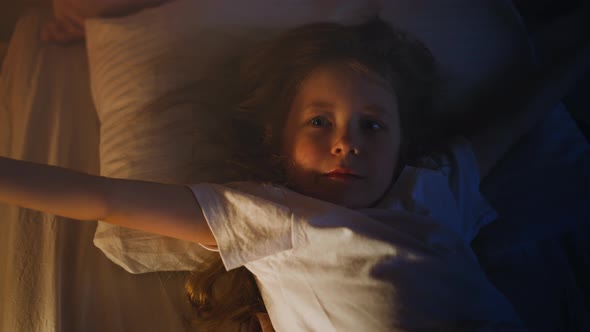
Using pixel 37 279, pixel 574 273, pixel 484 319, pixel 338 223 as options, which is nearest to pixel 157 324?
pixel 37 279

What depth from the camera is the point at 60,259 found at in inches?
35.9

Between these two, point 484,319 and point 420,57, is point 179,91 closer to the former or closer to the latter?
point 420,57

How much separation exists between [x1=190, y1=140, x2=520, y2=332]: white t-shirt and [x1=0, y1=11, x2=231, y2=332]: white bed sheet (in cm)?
25

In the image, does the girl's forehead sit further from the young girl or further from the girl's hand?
the girl's hand

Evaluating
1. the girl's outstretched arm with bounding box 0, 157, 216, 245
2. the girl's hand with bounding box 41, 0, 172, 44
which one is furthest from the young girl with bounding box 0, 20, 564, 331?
the girl's hand with bounding box 41, 0, 172, 44

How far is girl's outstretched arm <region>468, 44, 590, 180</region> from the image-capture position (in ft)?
3.41

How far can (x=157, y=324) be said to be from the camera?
895 millimetres

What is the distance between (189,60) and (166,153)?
0.22 metres

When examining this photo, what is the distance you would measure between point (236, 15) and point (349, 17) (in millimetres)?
260

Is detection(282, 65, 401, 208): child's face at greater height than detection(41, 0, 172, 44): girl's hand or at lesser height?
lesser

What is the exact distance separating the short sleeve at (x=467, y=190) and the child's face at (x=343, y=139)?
0.49 ft

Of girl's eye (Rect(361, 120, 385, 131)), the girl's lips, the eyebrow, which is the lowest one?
the girl's lips

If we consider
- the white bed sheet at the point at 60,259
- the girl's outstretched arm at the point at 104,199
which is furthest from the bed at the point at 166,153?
the girl's outstretched arm at the point at 104,199

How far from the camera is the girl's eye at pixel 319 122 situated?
860mm
